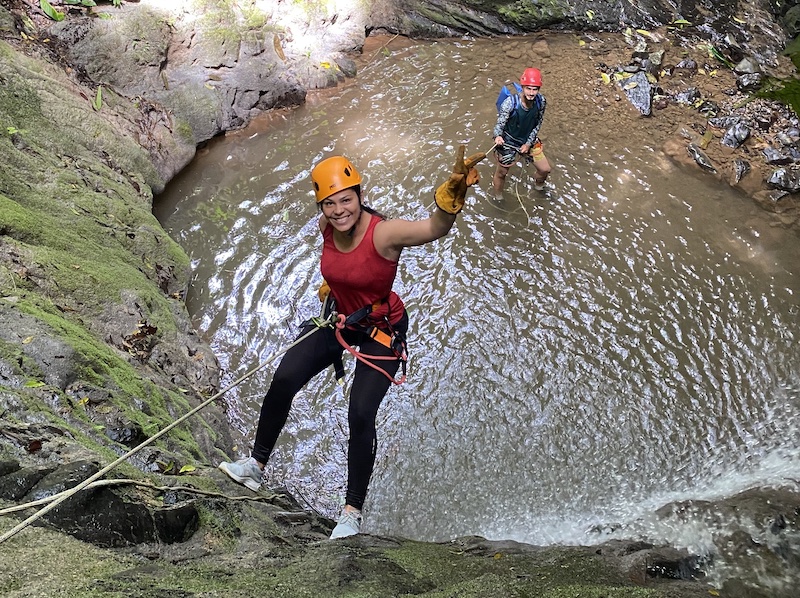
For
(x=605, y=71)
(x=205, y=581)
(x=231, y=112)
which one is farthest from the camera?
(x=605, y=71)

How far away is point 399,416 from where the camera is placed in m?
5.30

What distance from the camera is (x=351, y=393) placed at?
3729 millimetres

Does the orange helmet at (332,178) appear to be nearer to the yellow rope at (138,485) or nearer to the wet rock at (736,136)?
the yellow rope at (138,485)

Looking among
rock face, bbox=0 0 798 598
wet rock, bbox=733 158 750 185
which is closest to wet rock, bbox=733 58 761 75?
rock face, bbox=0 0 798 598

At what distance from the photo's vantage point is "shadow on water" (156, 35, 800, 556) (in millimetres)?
4883

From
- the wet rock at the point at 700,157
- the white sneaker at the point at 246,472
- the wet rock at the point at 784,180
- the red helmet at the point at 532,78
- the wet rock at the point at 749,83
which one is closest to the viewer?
the white sneaker at the point at 246,472

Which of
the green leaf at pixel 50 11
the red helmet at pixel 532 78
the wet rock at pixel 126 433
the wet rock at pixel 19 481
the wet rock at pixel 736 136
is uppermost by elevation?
the green leaf at pixel 50 11

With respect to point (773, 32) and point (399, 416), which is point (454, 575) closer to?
point (399, 416)

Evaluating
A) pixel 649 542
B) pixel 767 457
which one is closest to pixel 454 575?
pixel 649 542

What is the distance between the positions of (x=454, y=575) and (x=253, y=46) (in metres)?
9.23

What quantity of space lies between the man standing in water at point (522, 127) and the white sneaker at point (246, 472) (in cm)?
450

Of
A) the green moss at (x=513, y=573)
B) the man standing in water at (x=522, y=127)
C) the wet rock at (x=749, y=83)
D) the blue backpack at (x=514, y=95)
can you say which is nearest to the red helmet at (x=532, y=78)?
the man standing in water at (x=522, y=127)

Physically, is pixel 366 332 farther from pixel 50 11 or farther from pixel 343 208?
pixel 50 11

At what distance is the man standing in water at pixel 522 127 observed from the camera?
6.86m
